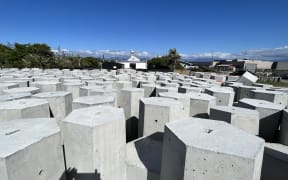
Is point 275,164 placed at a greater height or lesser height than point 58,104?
lesser

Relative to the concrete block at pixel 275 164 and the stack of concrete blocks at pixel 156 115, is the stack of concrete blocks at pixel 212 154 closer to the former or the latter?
the concrete block at pixel 275 164

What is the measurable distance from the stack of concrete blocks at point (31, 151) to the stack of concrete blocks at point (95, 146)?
264 mm

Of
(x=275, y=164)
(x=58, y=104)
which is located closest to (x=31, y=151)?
(x=58, y=104)

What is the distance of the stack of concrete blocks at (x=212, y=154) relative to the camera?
2154mm

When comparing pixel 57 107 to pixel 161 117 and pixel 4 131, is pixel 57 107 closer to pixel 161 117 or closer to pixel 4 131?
pixel 4 131

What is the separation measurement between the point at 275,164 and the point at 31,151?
14.8ft

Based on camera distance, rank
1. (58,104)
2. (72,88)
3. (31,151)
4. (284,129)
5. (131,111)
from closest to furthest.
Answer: (31,151), (284,129), (58,104), (131,111), (72,88)

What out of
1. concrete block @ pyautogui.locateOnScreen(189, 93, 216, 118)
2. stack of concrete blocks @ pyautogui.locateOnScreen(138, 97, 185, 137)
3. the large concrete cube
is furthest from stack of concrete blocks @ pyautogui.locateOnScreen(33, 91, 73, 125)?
concrete block @ pyautogui.locateOnScreen(189, 93, 216, 118)

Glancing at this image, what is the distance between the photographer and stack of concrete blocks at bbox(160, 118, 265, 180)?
2154 millimetres

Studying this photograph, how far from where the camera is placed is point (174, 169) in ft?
8.75

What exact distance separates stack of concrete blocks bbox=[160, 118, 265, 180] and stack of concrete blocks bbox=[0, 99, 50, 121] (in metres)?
3.94

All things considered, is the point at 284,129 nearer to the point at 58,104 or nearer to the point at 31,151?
the point at 31,151

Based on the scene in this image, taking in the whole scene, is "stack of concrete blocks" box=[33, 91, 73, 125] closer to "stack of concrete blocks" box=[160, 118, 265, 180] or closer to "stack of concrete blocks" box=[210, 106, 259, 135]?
"stack of concrete blocks" box=[160, 118, 265, 180]

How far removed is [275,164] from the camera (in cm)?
317
